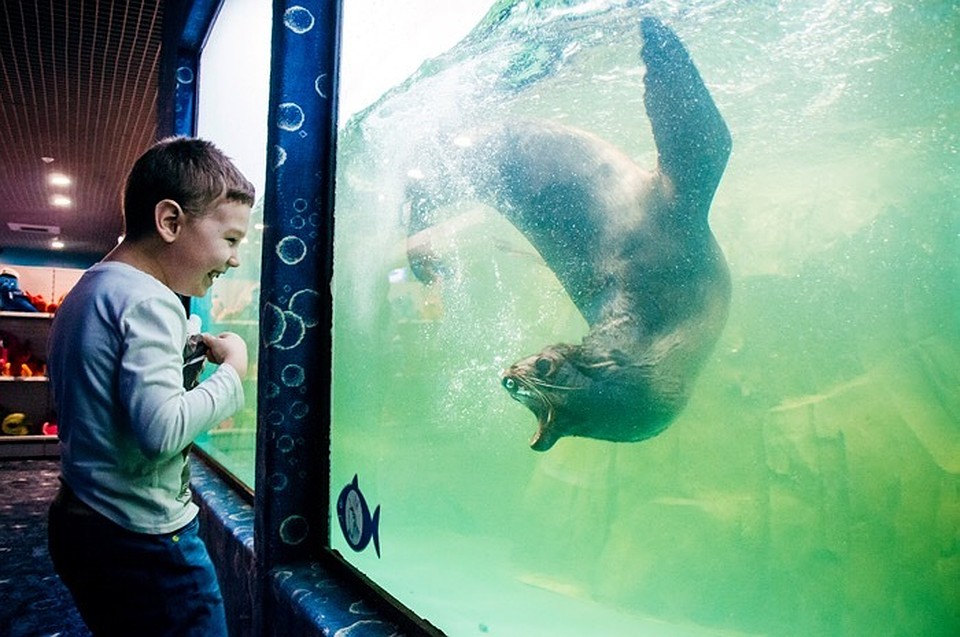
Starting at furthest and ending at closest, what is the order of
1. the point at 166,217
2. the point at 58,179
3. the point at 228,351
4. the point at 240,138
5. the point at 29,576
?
the point at 58,179
the point at 29,576
the point at 240,138
the point at 228,351
the point at 166,217

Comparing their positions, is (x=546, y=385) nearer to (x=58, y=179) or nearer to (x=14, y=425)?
(x=14, y=425)

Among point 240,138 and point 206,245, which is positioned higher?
point 240,138

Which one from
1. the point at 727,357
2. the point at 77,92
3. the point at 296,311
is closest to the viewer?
the point at 727,357

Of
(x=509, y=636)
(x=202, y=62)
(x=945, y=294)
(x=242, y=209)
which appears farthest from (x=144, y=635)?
(x=202, y=62)

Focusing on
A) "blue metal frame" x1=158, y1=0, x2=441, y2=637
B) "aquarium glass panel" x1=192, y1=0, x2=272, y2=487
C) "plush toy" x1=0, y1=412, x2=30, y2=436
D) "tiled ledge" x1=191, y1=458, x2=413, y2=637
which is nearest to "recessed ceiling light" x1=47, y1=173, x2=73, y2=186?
"plush toy" x1=0, y1=412, x2=30, y2=436

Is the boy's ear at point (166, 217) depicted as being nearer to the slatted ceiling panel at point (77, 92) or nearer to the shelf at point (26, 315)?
the slatted ceiling panel at point (77, 92)

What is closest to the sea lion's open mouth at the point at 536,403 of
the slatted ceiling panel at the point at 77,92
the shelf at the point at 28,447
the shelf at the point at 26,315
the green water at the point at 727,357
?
the green water at the point at 727,357

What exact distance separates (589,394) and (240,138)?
95.9 inches

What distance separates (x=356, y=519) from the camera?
1874 mm

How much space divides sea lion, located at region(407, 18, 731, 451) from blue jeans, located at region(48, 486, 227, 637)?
76 centimetres

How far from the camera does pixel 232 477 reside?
2920mm

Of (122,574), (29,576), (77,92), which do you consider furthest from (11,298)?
(122,574)

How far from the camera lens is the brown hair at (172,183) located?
51.3 inches

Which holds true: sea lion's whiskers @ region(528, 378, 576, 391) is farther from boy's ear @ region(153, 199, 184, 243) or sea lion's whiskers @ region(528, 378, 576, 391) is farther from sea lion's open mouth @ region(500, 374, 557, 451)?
boy's ear @ region(153, 199, 184, 243)
